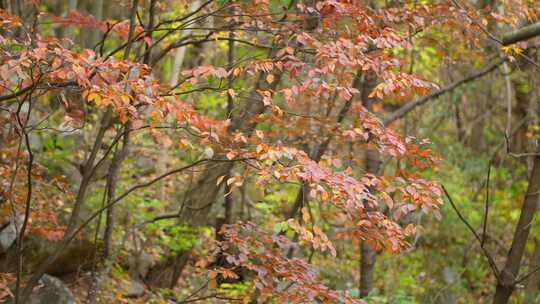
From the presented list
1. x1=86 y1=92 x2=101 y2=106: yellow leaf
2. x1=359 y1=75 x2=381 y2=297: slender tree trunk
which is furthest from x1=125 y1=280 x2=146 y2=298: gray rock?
x1=86 y1=92 x2=101 y2=106: yellow leaf

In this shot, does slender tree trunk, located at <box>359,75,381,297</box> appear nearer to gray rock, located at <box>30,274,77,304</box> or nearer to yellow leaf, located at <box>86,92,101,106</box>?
gray rock, located at <box>30,274,77,304</box>

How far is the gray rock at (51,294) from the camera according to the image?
22.4ft

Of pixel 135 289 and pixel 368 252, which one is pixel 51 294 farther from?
pixel 368 252

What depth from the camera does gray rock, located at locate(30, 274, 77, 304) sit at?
269 inches

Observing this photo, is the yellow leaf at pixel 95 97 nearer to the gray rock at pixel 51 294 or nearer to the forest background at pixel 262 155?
the forest background at pixel 262 155

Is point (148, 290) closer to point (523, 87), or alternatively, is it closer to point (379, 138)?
point (379, 138)

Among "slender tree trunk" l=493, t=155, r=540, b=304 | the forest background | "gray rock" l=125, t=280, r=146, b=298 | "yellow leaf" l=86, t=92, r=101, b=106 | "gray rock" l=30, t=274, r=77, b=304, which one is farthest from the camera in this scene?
"gray rock" l=125, t=280, r=146, b=298

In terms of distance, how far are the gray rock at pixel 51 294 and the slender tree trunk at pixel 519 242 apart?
454 cm

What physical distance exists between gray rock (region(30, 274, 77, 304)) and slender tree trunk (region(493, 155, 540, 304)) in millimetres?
4543

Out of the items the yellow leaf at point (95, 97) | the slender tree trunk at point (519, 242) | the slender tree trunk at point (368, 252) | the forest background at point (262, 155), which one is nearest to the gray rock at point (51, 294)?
the forest background at point (262, 155)

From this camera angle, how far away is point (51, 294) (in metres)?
6.89

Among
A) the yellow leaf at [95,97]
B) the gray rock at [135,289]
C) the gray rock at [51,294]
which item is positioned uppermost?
the yellow leaf at [95,97]

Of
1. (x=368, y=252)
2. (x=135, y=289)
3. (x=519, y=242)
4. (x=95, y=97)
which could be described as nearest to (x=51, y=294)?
(x=135, y=289)

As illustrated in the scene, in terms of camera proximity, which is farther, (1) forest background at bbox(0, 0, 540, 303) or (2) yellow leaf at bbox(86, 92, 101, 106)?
(1) forest background at bbox(0, 0, 540, 303)
